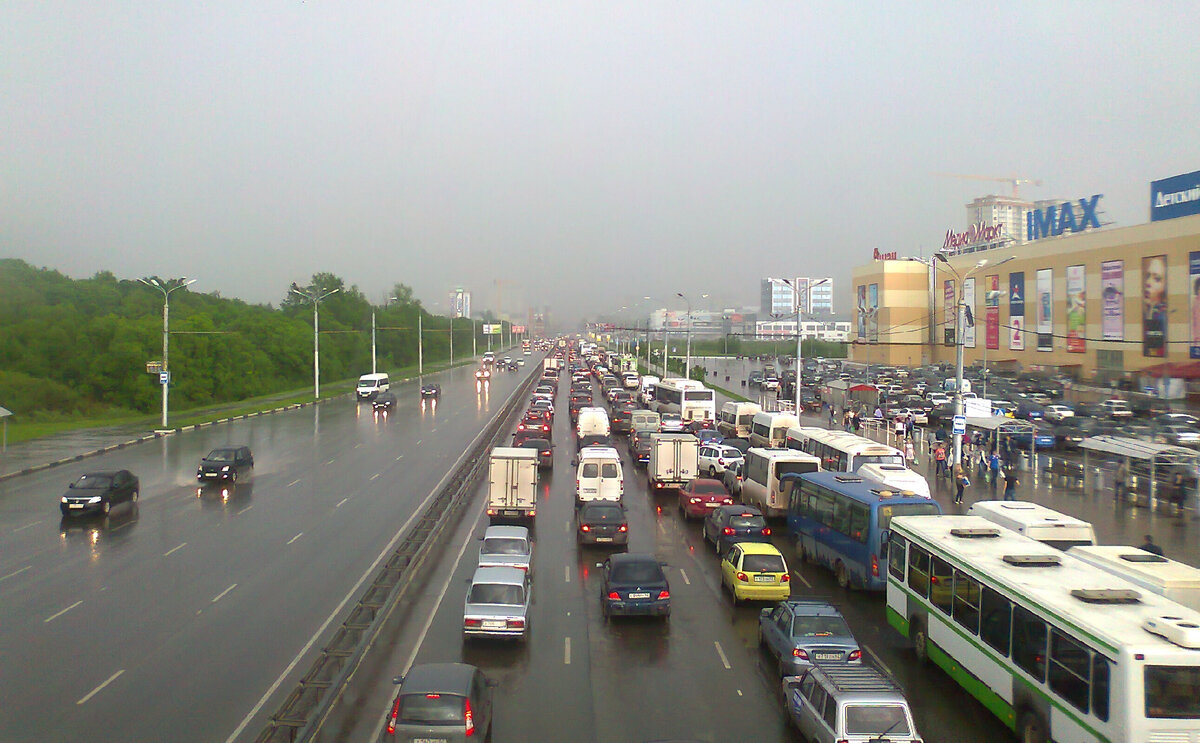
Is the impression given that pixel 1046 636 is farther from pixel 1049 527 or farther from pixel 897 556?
pixel 1049 527

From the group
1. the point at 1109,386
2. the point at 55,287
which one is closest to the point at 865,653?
the point at 1109,386

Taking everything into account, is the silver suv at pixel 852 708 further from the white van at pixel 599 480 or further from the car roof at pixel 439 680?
the white van at pixel 599 480

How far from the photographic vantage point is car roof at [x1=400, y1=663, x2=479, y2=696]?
9.09 metres

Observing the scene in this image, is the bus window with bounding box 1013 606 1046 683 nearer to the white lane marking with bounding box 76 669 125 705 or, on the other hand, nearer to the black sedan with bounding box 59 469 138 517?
the white lane marking with bounding box 76 669 125 705

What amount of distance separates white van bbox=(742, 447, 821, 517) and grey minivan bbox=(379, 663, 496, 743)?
16090 mm

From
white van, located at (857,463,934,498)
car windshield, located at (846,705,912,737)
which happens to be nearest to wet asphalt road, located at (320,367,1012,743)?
car windshield, located at (846,705,912,737)

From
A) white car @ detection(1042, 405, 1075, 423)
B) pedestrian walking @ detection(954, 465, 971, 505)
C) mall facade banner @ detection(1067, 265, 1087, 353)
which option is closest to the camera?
pedestrian walking @ detection(954, 465, 971, 505)

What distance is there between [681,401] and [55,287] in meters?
68.6

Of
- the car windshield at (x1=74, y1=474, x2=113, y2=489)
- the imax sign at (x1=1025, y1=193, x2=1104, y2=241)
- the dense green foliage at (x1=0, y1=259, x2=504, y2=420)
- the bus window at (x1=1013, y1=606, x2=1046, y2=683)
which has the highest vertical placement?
the imax sign at (x1=1025, y1=193, x2=1104, y2=241)

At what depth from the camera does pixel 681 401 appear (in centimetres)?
4822

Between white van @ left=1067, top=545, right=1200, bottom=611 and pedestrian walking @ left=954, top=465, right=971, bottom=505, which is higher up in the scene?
white van @ left=1067, top=545, right=1200, bottom=611

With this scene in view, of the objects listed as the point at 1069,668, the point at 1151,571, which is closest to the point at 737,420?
the point at 1151,571

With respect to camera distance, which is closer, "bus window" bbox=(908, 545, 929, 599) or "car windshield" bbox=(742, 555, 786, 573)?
"bus window" bbox=(908, 545, 929, 599)

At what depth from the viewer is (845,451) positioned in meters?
25.9
